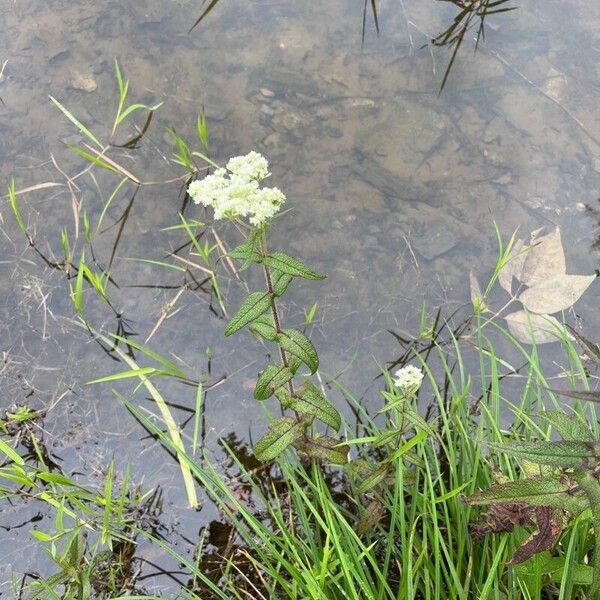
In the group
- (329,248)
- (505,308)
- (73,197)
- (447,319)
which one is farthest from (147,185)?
(505,308)

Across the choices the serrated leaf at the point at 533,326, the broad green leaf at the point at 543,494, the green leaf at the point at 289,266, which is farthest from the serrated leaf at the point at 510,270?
the broad green leaf at the point at 543,494

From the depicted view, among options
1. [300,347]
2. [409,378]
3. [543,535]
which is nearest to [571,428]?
[543,535]

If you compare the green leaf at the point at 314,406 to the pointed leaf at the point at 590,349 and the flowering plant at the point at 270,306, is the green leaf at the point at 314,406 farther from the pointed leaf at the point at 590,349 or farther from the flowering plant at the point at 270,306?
the pointed leaf at the point at 590,349

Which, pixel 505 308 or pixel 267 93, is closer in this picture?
pixel 505 308

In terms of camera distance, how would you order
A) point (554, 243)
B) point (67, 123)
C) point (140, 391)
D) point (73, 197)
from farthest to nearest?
point (67, 123)
point (73, 197)
point (554, 243)
point (140, 391)

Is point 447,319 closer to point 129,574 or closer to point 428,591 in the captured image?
point 428,591

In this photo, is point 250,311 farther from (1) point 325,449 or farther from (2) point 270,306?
(1) point 325,449
